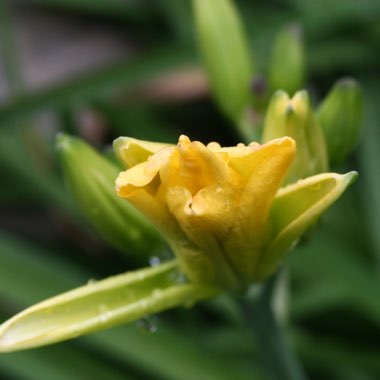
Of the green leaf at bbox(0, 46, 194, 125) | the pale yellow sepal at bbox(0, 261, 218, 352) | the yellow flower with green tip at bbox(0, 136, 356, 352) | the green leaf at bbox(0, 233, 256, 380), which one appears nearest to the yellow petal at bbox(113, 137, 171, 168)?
the yellow flower with green tip at bbox(0, 136, 356, 352)

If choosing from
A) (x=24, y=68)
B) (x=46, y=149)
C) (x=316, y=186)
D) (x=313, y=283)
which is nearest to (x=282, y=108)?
(x=316, y=186)

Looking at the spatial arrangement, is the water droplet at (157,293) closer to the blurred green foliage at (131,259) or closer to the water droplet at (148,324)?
the water droplet at (148,324)

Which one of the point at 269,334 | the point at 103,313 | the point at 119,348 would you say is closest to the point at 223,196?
the point at 103,313

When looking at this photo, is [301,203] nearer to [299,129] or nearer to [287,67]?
[299,129]

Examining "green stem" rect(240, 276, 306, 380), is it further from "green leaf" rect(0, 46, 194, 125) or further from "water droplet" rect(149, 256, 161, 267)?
"green leaf" rect(0, 46, 194, 125)

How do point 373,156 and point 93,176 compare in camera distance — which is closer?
point 93,176

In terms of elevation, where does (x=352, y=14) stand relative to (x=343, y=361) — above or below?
above

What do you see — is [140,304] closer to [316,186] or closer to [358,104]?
[316,186]
